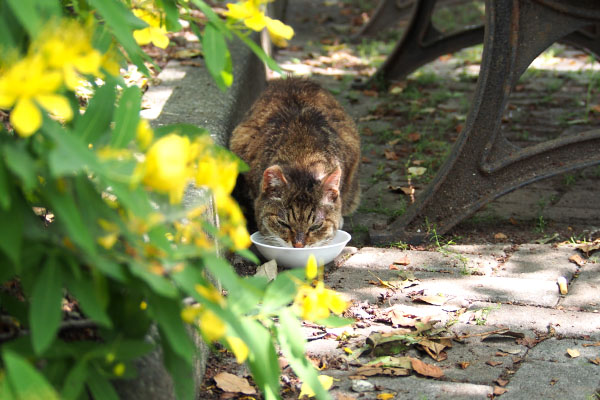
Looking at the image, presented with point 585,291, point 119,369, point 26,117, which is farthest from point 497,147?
point 26,117

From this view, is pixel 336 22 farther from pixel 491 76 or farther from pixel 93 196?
pixel 93 196

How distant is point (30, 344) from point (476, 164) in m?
2.96

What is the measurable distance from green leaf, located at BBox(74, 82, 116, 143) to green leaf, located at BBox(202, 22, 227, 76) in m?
0.24

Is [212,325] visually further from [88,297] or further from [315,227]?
[315,227]

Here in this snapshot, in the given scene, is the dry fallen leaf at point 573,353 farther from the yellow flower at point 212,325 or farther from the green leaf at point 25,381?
the green leaf at point 25,381

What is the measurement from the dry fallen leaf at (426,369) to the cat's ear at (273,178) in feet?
4.68

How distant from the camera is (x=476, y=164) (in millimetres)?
4090

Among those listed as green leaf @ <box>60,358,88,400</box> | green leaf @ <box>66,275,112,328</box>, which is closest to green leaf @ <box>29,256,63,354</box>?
green leaf @ <box>66,275,112,328</box>

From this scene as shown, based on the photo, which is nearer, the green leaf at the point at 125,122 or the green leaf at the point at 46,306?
the green leaf at the point at 46,306

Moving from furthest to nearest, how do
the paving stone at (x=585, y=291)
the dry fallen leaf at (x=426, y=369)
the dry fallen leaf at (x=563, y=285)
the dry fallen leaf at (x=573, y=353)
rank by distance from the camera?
the dry fallen leaf at (x=563, y=285), the paving stone at (x=585, y=291), the dry fallen leaf at (x=573, y=353), the dry fallen leaf at (x=426, y=369)

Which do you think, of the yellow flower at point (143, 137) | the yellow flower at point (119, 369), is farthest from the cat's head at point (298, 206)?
the yellow flower at point (143, 137)

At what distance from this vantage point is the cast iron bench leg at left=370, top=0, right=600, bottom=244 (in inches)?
156

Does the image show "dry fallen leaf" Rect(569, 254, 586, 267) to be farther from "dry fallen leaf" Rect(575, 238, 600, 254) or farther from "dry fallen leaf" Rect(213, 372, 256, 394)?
"dry fallen leaf" Rect(213, 372, 256, 394)

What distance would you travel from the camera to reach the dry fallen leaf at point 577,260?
12.2 feet
